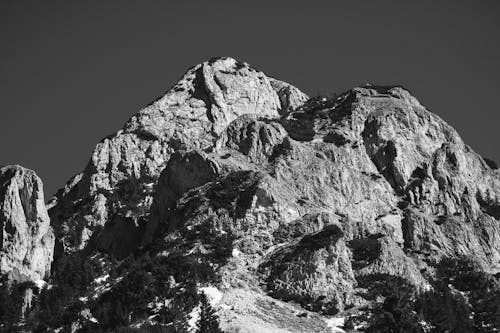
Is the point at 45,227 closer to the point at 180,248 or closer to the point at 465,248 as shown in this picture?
A: the point at 180,248

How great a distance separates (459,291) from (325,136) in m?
43.5

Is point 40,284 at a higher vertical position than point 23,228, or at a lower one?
lower

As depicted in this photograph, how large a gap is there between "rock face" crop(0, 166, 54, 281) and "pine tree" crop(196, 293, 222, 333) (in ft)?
142

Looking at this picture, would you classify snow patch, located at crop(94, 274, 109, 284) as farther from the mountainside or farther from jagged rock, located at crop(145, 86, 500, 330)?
jagged rock, located at crop(145, 86, 500, 330)

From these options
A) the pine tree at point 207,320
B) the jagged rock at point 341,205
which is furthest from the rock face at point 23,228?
the pine tree at point 207,320

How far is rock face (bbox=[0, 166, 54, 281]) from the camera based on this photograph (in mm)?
160625

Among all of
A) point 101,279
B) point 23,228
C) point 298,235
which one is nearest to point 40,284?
point 101,279

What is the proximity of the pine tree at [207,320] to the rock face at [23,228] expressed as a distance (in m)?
43.2

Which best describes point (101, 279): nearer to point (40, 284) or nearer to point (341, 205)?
point (40, 284)

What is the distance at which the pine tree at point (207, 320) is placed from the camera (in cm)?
12119

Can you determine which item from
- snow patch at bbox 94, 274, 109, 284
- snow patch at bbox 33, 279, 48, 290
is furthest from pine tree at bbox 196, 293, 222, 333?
snow patch at bbox 33, 279, 48, 290

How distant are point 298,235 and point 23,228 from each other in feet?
148

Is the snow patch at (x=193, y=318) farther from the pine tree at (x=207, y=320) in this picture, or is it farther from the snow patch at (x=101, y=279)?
the snow patch at (x=101, y=279)

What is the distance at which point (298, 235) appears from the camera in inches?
5945
